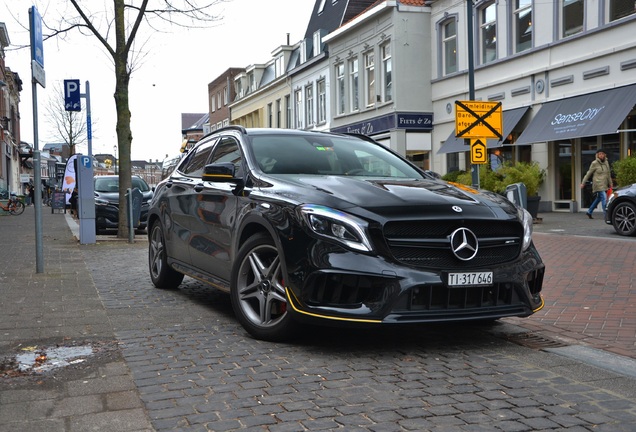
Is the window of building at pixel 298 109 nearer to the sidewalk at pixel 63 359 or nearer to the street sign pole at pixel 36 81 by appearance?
the street sign pole at pixel 36 81

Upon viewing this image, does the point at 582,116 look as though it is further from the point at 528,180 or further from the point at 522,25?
the point at 522,25

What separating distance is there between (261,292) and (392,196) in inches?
44.9

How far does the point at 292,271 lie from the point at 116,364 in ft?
4.07

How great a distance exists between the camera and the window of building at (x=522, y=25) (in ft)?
79.8

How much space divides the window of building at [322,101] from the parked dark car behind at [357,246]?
36029 mm

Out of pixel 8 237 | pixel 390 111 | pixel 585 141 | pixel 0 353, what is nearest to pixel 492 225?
pixel 0 353

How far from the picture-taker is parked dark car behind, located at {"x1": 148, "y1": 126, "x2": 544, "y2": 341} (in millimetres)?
4516

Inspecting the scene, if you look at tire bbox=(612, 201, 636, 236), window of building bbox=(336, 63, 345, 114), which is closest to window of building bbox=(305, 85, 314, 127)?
window of building bbox=(336, 63, 345, 114)

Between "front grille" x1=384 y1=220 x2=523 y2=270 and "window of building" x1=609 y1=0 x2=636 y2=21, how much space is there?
1752cm

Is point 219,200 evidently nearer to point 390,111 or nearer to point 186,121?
point 390,111

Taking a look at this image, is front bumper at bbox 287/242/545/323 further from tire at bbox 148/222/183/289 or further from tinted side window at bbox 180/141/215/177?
tire at bbox 148/222/183/289

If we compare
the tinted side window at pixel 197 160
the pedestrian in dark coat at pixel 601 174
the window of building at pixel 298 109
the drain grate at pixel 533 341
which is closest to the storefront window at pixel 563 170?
the pedestrian in dark coat at pixel 601 174

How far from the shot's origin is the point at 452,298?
4656 mm

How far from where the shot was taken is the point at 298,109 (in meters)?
46.7
